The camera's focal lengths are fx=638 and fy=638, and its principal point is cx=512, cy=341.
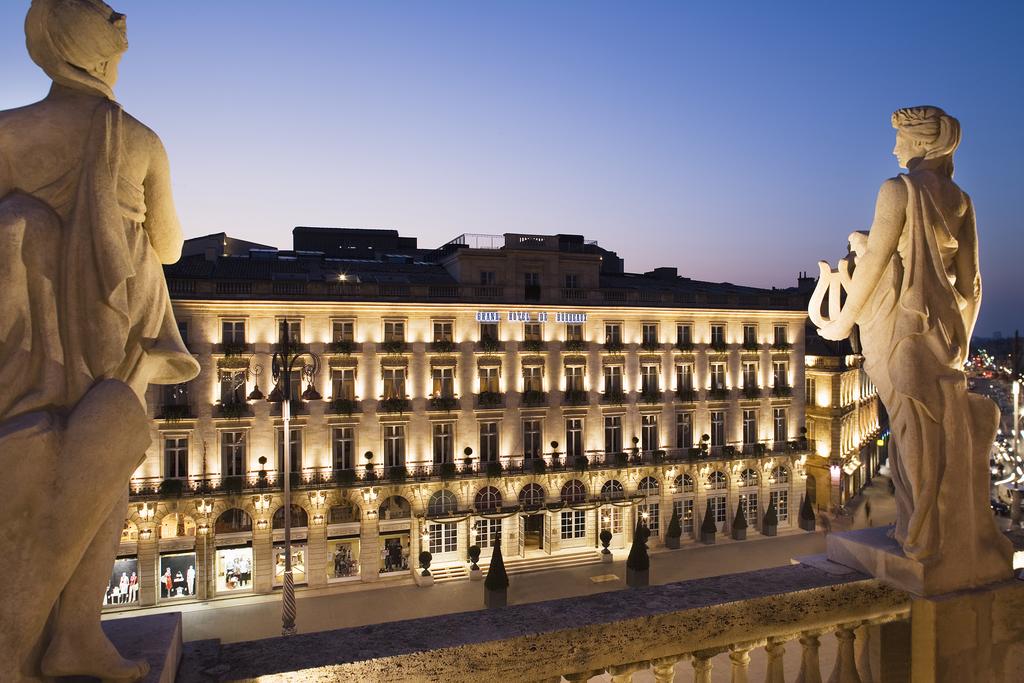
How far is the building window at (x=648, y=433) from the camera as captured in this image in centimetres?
4200

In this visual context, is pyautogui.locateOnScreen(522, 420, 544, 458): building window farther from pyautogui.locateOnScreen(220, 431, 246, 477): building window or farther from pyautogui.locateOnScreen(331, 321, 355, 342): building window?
pyautogui.locateOnScreen(220, 431, 246, 477): building window

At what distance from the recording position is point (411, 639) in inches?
132

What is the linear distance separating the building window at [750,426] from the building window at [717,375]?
2.75 m

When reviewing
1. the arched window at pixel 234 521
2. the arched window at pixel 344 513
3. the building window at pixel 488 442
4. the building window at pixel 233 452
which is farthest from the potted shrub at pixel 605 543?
the building window at pixel 233 452

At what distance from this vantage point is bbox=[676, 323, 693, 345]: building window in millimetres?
43281

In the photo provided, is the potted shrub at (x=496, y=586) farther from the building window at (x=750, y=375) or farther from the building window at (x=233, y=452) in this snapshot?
the building window at (x=750, y=375)

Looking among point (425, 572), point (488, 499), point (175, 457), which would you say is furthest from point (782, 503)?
point (175, 457)

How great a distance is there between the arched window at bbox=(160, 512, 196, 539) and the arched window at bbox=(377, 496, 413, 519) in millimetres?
9572

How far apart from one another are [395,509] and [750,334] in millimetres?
27155

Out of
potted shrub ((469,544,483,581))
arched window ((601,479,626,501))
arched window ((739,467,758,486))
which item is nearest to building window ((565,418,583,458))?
arched window ((601,479,626,501))

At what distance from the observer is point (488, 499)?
38.2 m

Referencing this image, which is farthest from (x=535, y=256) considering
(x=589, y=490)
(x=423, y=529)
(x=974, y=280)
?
(x=974, y=280)

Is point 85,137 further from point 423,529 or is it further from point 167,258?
point 423,529

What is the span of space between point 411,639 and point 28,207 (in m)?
2.67
